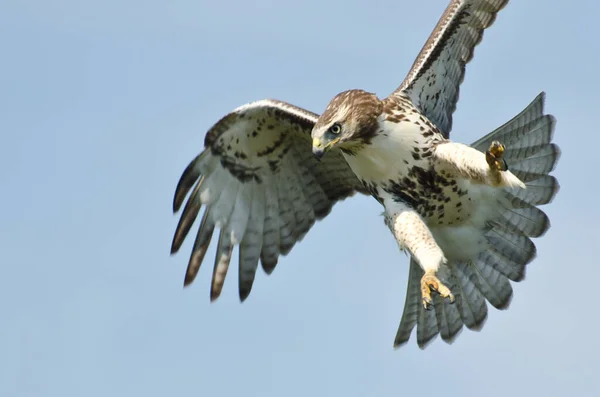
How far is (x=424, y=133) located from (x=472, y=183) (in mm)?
571

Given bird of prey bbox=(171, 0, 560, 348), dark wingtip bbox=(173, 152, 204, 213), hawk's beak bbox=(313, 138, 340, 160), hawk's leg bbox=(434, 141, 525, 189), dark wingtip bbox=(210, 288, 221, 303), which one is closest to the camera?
hawk's leg bbox=(434, 141, 525, 189)

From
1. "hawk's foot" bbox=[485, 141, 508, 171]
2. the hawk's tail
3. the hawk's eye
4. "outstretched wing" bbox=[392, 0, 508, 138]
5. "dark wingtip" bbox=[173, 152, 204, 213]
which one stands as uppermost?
"dark wingtip" bbox=[173, 152, 204, 213]

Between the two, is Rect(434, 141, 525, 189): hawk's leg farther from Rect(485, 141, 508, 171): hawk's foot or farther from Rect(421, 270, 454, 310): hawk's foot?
Rect(421, 270, 454, 310): hawk's foot

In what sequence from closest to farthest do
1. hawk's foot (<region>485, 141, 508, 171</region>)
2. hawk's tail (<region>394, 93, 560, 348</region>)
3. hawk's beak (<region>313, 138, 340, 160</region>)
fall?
hawk's foot (<region>485, 141, 508, 171</region>)
hawk's beak (<region>313, 138, 340, 160</region>)
hawk's tail (<region>394, 93, 560, 348</region>)

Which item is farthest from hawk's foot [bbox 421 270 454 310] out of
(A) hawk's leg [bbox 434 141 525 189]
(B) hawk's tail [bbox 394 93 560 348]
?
(B) hawk's tail [bbox 394 93 560 348]

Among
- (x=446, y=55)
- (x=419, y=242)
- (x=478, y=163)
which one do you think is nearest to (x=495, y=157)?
(x=478, y=163)

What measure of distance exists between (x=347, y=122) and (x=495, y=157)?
4.78 ft

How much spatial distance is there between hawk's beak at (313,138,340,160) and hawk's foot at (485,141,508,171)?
4.50 ft

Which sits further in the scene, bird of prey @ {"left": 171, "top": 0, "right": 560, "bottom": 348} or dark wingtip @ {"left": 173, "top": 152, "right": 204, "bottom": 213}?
dark wingtip @ {"left": 173, "top": 152, "right": 204, "bottom": 213}

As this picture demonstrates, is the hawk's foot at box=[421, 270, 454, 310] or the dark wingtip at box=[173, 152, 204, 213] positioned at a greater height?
the dark wingtip at box=[173, 152, 204, 213]

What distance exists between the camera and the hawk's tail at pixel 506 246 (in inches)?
482

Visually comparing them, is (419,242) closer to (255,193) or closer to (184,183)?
(255,193)

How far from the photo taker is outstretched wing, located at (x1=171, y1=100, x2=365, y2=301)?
42.6 ft

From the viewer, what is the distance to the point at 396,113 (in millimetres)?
11867
